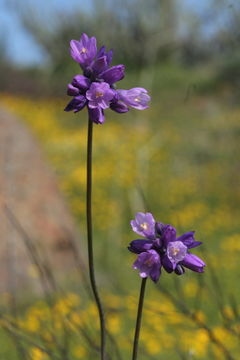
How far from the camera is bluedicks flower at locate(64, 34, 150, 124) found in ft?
3.77

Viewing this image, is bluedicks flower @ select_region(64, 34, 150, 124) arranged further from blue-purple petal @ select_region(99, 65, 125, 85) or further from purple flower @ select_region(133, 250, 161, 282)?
purple flower @ select_region(133, 250, 161, 282)

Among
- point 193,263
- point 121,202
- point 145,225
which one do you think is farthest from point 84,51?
point 121,202

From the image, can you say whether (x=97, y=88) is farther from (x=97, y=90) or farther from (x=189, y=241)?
(x=189, y=241)

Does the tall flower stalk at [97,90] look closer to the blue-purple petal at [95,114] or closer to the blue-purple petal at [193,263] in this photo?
A: the blue-purple petal at [95,114]

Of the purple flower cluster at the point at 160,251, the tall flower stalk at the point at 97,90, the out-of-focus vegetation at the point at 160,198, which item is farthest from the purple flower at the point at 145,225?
the out-of-focus vegetation at the point at 160,198

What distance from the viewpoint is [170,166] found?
12680 mm

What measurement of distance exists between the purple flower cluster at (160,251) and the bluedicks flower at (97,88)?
0.23 meters

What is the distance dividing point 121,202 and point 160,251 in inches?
366

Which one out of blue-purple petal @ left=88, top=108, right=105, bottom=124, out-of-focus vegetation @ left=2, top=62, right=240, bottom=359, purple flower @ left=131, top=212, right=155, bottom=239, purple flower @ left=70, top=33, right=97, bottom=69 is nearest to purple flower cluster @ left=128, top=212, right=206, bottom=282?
purple flower @ left=131, top=212, right=155, bottom=239

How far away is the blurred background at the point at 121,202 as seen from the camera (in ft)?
9.11

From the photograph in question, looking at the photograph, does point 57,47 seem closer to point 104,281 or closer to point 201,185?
point 201,185

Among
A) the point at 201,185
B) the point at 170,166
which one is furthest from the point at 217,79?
the point at 201,185

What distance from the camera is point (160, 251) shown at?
1207 mm

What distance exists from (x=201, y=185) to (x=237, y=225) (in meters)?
2.50
